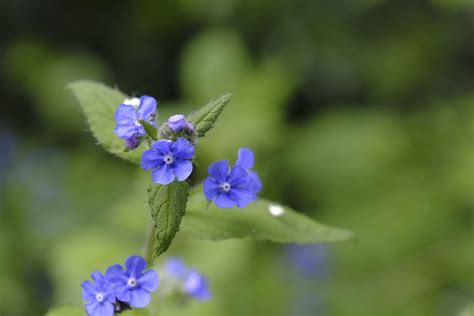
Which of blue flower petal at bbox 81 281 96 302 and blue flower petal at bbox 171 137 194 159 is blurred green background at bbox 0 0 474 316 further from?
blue flower petal at bbox 171 137 194 159

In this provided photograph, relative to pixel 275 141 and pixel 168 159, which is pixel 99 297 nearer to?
pixel 168 159

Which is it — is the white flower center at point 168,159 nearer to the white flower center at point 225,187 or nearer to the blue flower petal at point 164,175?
the blue flower petal at point 164,175

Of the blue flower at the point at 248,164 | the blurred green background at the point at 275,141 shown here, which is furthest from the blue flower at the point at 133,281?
the blurred green background at the point at 275,141

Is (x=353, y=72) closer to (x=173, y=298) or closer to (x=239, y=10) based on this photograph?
(x=239, y=10)

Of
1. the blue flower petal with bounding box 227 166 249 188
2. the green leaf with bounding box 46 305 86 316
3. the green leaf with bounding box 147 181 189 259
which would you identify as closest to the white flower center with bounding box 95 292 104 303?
the green leaf with bounding box 46 305 86 316

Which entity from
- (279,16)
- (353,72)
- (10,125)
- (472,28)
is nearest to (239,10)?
(279,16)

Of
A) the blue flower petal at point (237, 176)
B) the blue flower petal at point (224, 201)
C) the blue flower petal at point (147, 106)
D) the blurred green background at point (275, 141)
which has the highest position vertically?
the blue flower petal at point (147, 106)

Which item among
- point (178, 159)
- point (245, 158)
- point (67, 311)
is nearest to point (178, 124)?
point (178, 159)
